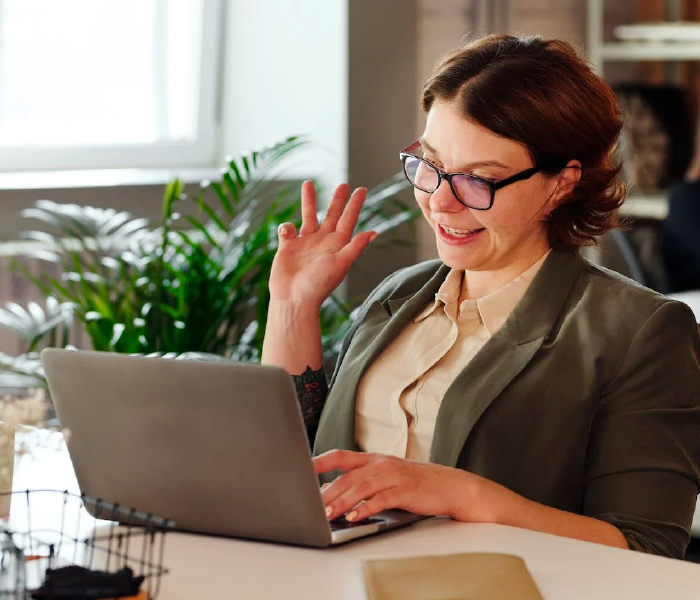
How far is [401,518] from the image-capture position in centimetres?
141

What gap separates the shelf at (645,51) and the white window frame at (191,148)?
57.1 inches

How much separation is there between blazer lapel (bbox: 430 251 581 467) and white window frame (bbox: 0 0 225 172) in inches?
103

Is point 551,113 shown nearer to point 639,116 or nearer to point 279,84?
point 279,84

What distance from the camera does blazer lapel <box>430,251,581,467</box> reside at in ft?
5.37

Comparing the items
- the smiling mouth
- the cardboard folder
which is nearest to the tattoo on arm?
the smiling mouth

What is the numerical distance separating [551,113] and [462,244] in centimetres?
23

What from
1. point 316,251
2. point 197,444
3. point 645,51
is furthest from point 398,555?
point 645,51

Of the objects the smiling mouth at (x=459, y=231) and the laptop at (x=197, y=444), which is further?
the smiling mouth at (x=459, y=231)

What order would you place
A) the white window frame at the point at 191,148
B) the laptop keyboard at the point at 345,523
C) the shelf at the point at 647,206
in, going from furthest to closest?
the shelf at the point at 647,206
the white window frame at the point at 191,148
the laptop keyboard at the point at 345,523

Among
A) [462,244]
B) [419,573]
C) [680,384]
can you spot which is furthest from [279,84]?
[419,573]

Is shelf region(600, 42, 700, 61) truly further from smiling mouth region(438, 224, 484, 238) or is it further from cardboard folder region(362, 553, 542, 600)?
cardboard folder region(362, 553, 542, 600)

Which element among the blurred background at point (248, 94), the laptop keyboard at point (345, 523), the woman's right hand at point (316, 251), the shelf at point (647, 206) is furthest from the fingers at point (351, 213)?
the shelf at point (647, 206)

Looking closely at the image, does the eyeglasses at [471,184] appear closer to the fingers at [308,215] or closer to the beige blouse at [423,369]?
the beige blouse at [423,369]

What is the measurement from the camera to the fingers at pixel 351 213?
189 centimetres
